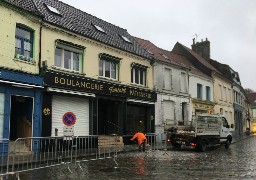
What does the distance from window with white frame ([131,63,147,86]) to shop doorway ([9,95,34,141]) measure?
971 centimetres

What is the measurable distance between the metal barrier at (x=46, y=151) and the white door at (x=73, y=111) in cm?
187

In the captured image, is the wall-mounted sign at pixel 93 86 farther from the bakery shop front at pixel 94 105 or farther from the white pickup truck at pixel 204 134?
the white pickup truck at pixel 204 134

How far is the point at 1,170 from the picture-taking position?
35.3 ft

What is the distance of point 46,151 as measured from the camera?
14094mm

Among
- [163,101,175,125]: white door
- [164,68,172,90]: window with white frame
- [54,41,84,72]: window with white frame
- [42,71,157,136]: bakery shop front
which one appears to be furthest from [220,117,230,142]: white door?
[54,41,84,72]: window with white frame

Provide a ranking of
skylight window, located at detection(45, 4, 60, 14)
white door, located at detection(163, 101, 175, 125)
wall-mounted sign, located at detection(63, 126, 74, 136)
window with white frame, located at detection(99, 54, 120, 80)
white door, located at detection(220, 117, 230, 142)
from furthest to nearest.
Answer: white door, located at detection(163, 101, 175, 125) < white door, located at detection(220, 117, 230, 142) < window with white frame, located at detection(99, 54, 120, 80) < skylight window, located at detection(45, 4, 60, 14) < wall-mounted sign, located at detection(63, 126, 74, 136)

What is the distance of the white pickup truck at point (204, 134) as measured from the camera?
20234 millimetres

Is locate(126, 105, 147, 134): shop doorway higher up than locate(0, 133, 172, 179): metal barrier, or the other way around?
locate(126, 105, 147, 134): shop doorway

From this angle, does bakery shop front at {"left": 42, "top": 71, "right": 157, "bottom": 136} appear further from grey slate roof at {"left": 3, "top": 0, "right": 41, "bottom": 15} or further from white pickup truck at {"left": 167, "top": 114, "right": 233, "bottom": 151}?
white pickup truck at {"left": 167, "top": 114, "right": 233, "bottom": 151}

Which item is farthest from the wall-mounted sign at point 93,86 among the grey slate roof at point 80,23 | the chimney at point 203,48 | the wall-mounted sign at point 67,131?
the chimney at point 203,48

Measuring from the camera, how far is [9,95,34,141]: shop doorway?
54.2 feet

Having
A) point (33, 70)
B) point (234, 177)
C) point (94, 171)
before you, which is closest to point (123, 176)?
point (94, 171)

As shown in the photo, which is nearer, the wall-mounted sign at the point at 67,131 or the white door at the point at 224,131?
the wall-mounted sign at the point at 67,131

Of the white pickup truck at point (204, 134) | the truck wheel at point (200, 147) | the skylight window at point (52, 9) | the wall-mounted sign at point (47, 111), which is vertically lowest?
the truck wheel at point (200, 147)
